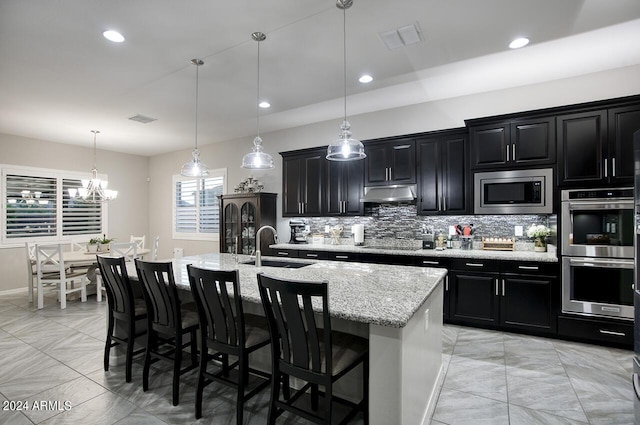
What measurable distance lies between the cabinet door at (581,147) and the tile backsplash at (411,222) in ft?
2.11

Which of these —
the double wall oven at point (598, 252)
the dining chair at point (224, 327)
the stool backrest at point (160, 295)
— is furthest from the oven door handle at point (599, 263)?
the stool backrest at point (160, 295)

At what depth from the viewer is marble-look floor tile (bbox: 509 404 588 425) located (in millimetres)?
2195

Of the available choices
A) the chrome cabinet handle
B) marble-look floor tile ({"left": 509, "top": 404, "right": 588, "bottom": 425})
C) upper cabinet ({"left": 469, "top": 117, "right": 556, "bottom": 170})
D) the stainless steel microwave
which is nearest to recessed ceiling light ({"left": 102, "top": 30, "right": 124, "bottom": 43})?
upper cabinet ({"left": 469, "top": 117, "right": 556, "bottom": 170})

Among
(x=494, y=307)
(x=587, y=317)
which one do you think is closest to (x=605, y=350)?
(x=587, y=317)

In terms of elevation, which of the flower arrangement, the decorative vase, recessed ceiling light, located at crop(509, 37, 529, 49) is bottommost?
the decorative vase

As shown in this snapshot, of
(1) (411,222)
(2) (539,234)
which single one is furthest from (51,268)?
(2) (539,234)

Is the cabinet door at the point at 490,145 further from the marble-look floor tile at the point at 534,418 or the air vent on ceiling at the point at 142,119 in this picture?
the air vent on ceiling at the point at 142,119

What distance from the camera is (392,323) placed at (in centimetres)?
156

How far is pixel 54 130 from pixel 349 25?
226 inches

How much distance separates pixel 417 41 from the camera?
2.98 meters

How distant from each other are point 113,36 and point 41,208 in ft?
17.3

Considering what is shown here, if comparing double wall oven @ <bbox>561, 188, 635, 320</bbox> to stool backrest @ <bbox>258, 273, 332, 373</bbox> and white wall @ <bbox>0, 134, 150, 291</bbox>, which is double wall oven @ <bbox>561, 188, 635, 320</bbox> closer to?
stool backrest @ <bbox>258, 273, 332, 373</bbox>

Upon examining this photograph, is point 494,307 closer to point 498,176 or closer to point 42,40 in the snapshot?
point 498,176

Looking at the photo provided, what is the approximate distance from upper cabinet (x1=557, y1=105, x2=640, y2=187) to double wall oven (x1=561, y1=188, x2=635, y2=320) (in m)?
0.21
